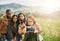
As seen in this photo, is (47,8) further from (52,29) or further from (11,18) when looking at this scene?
(11,18)

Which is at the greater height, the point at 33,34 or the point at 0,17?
the point at 0,17

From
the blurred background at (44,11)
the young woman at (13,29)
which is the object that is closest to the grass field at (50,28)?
the blurred background at (44,11)

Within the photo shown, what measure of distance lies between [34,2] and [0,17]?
0.32m

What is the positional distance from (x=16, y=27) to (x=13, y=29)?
3cm

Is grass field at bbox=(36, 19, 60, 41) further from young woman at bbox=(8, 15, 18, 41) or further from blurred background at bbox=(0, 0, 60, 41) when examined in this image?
young woman at bbox=(8, 15, 18, 41)

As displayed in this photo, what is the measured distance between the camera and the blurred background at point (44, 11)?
1506mm

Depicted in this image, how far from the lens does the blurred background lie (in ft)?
4.94

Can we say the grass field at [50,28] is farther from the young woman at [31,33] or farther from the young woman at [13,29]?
the young woman at [13,29]

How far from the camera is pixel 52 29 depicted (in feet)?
4.96

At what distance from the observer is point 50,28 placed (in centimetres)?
151

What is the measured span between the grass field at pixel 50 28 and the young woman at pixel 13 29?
0.20m

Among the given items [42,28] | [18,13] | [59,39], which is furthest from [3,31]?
[59,39]

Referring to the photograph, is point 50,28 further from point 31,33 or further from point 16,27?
point 16,27

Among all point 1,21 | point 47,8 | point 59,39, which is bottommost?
point 59,39
